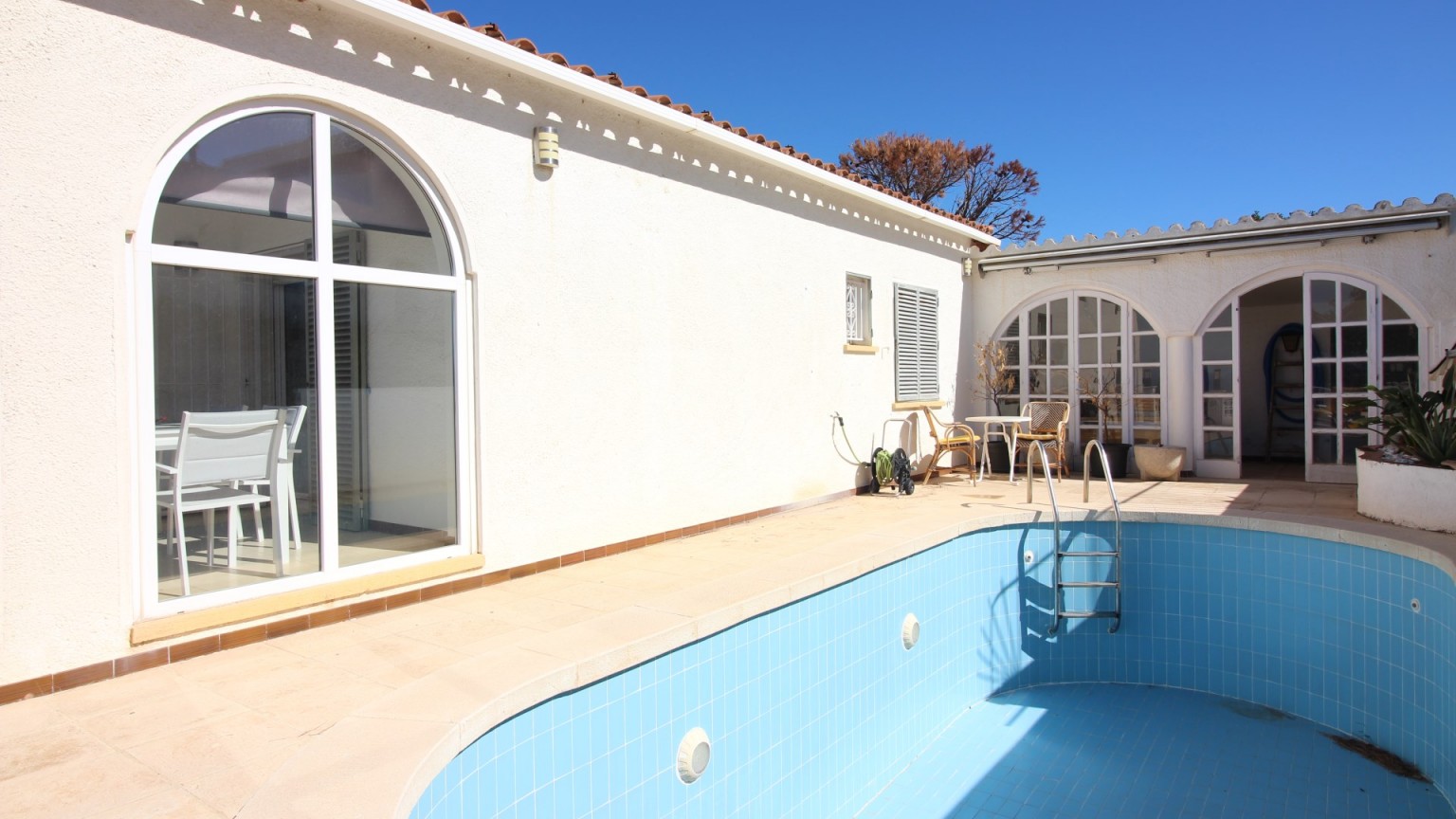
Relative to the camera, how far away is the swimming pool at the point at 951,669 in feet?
13.1

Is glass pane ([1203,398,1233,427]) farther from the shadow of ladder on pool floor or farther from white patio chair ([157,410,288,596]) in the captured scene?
white patio chair ([157,410,288,596])

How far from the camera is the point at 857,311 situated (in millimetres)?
10961

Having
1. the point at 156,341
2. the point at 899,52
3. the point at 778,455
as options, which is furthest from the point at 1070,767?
the point at 899,52

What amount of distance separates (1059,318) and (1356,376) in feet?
12.5

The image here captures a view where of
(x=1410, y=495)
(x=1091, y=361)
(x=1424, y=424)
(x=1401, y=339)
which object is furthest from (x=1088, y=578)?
(x=1401, y=339)

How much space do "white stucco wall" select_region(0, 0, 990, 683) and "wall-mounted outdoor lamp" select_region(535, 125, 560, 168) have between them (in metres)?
0.11

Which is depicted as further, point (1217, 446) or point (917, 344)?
point (917, 344)

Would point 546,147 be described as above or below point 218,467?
above

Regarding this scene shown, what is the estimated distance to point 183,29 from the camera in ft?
15.0

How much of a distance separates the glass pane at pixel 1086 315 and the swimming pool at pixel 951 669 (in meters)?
5.75

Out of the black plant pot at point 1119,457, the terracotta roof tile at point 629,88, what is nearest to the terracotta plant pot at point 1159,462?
the black plant pot at point 1119,457

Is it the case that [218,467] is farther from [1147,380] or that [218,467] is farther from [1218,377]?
[1218,377]

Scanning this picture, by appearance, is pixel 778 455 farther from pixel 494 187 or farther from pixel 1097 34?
pixel 1097 34

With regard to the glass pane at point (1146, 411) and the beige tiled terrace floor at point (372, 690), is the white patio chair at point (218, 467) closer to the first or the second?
the beige tiled terrace floor at point (372, 690)
